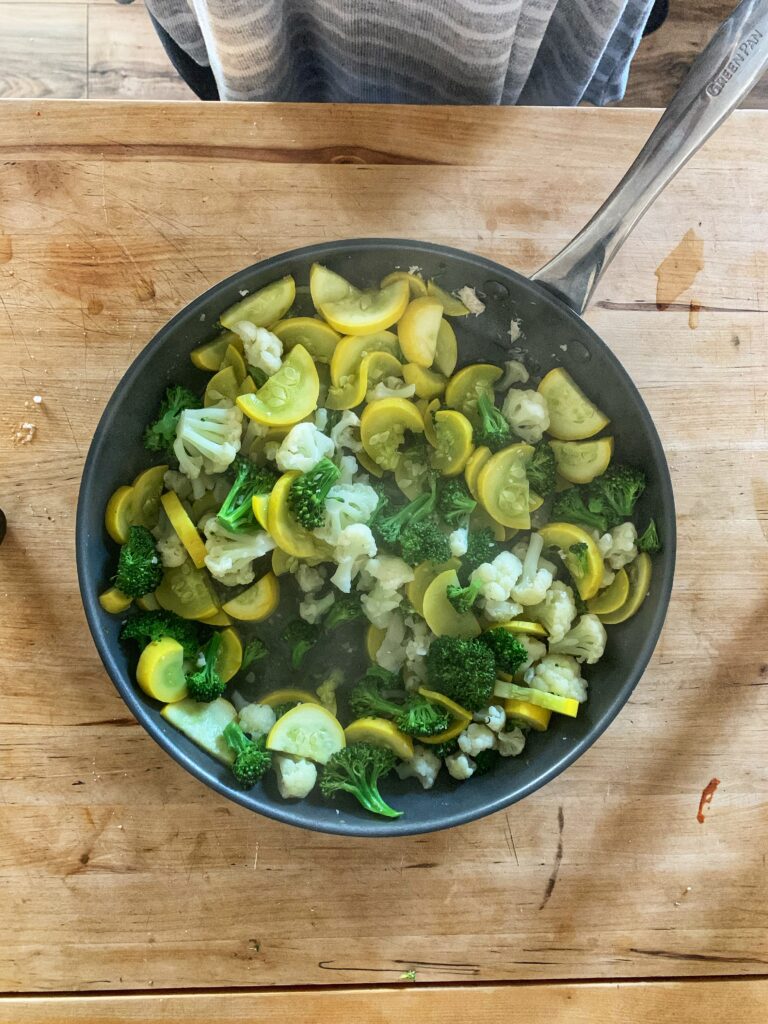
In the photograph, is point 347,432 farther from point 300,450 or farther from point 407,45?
point 407,45

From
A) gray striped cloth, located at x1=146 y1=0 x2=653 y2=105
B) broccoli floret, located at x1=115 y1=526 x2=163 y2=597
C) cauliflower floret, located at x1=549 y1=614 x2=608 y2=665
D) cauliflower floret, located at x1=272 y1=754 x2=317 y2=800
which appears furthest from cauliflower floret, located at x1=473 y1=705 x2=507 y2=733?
gray striped cloth, located at x1=146 y1=0 x2=653 y2=105

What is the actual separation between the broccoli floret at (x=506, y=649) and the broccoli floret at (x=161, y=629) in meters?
0.38

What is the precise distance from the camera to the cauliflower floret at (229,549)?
1078 mm

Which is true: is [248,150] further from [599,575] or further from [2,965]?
[2,965]

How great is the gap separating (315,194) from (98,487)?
1.60ft

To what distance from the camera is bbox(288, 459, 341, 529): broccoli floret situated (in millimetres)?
1052

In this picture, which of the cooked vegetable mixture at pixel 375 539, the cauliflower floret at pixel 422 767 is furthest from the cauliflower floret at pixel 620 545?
the cauliflower floret at pixel 422 767

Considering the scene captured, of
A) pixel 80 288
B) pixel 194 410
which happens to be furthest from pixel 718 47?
pixel 80 288

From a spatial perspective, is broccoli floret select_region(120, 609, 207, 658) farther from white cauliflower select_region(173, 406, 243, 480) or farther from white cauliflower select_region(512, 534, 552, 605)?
white cauliflower select_region(512, 534, 552, 605)

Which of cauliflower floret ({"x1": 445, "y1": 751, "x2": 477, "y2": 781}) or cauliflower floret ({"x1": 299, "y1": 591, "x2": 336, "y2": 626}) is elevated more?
cauliflower floret ({"x1": 299, "y1": 591, "x2": 336, "y2": 626})

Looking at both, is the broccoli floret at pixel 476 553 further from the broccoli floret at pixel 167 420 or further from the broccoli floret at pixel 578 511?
the broccoli floret at pixel 167 420

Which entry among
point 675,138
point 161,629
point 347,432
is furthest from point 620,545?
point 161,629

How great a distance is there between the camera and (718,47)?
954 mm

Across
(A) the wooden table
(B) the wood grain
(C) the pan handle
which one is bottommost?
(B) the wood grain
